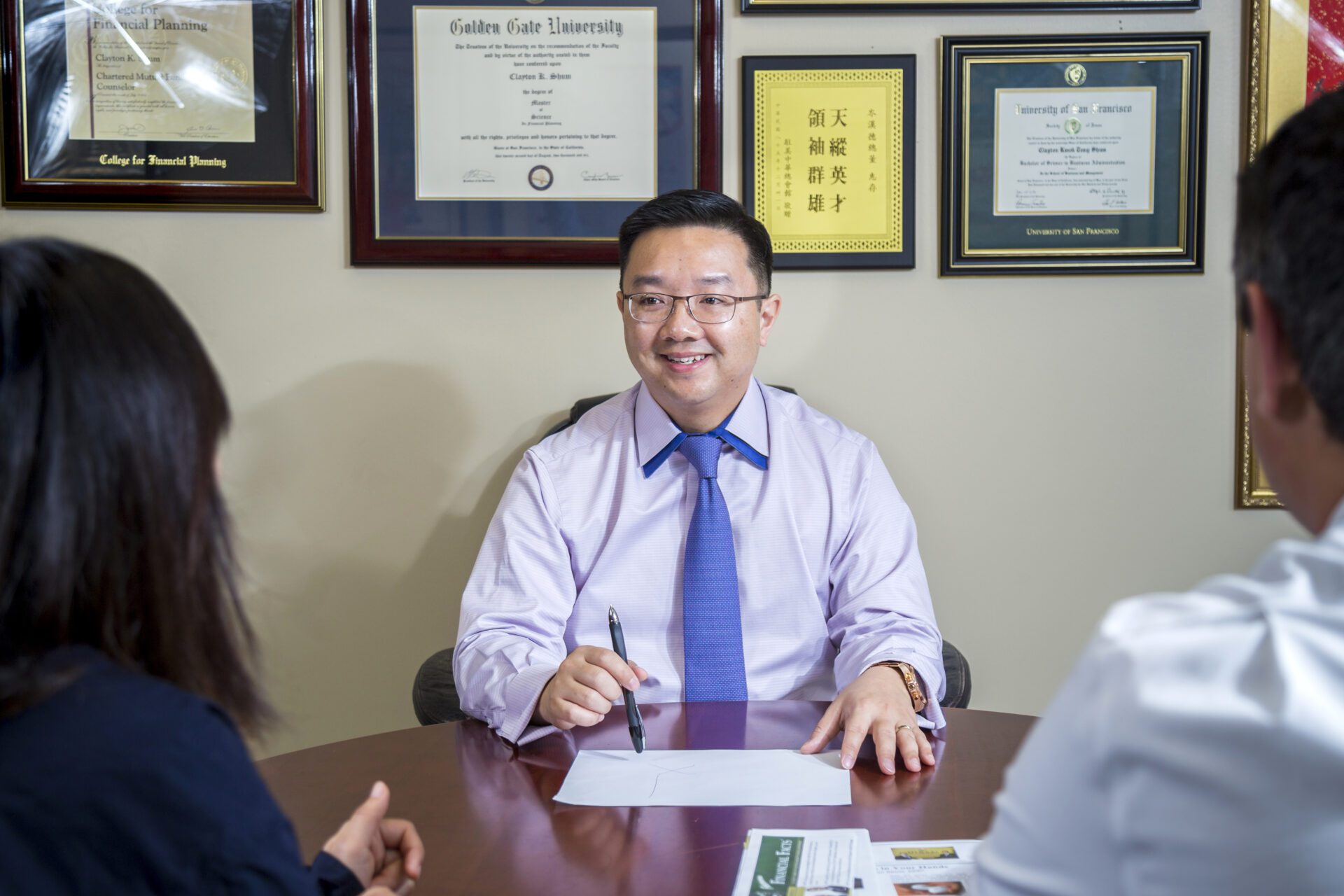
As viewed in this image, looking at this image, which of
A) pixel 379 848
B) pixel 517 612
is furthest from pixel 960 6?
pixel 379 848

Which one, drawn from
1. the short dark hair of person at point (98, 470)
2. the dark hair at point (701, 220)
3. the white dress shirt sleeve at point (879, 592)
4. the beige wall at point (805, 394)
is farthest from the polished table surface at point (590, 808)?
the beige wall at point (805, 394)

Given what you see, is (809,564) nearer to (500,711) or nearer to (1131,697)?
(500,711)

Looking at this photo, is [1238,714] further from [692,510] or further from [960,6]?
[960,6]

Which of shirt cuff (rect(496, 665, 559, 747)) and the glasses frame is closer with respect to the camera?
shirt cuff (rect(496, 665, 559, 747))

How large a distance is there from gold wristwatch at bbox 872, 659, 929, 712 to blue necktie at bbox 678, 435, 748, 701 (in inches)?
10.8

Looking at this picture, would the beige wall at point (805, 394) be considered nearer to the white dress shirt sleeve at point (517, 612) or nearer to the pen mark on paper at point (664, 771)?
the white dress shirt sleeve at point (517, 612)

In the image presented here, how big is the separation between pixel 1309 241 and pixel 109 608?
30.1 inches

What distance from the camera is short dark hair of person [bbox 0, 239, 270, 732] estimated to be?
63cm

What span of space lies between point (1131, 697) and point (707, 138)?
1.94 metres

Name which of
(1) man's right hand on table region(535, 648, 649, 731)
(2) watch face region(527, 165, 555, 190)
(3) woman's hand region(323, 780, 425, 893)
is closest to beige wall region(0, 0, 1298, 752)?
(2) watch face region(527, 165, 555, 190)

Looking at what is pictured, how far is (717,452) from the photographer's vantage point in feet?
5.94

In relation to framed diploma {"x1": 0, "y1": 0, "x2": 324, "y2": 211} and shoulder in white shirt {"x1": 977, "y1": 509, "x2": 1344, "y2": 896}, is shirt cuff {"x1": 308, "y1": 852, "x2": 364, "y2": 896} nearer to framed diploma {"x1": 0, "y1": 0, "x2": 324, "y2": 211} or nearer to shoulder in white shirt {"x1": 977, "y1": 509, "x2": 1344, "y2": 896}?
shoulder in white shirt {"x1": 977, "y1": 509, "x2": 1344, "y2": 896}

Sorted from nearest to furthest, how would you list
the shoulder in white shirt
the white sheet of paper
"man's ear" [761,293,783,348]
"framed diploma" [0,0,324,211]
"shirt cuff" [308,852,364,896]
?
the shoulder in white shirt → "shirt cuff" [308,852,364,896] → the white sheet of paper → "man's ear" [761,293,783,348] → "framed diploma" [0,0,324,211]

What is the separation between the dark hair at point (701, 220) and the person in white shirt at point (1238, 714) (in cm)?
131
